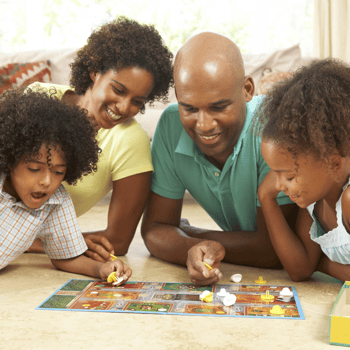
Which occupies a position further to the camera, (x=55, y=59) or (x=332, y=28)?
(x=332, y=28)

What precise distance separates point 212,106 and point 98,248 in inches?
26.9

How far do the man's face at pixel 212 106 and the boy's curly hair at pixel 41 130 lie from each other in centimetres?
37

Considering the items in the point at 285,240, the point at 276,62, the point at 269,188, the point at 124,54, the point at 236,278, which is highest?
the point at 124,54

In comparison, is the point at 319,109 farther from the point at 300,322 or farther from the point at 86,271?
the point at 86,271

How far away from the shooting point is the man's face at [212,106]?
1539mm

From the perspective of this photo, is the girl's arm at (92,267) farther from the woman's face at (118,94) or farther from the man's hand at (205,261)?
the woman's face at (118,94)

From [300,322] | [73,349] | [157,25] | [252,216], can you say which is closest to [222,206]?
[252,216]

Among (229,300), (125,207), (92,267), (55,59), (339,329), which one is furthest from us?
(55,59)

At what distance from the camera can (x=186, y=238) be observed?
1768 millimetres

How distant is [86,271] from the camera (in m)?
1.66

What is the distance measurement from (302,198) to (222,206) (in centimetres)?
52

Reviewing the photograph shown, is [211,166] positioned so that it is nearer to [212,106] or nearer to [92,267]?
[212,106]

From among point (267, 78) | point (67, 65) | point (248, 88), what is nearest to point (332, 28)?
point (267, 78)

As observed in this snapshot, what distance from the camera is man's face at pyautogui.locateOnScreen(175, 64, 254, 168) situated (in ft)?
5.05
